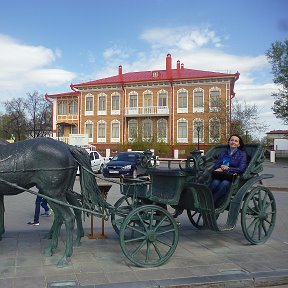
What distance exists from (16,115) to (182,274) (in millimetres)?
52804

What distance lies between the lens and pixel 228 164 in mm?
7156

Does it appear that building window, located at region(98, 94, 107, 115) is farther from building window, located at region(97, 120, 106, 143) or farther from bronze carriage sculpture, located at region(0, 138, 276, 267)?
bronze carriage sculpture, located at region(0, 138, 276, 267)

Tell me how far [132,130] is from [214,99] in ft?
34.1

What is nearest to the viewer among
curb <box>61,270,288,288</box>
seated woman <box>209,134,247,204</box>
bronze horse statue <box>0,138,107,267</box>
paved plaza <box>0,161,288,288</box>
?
curb <box>61,270,288,288</box>

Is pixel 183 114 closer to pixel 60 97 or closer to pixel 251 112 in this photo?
pixel 251 112

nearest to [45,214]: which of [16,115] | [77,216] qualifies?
[77,216]

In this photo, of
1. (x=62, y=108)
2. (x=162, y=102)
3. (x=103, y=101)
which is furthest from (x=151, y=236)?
(x=62, y=108)

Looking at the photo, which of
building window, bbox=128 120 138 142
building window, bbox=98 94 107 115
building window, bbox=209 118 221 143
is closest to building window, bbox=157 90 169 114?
building window, bbox=128 120 138 142

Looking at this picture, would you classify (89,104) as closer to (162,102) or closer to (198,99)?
(162,102)

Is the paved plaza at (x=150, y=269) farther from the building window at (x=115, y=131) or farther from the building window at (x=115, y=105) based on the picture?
the building window at (x=115, y=105)

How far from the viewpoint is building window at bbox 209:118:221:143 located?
42188 millimetres

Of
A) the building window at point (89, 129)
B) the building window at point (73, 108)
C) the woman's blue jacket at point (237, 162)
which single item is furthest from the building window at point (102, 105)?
the woman's blue jacket at point (237, 162)

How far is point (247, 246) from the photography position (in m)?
6.80

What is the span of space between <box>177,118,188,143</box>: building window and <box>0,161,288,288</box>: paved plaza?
3768cm
